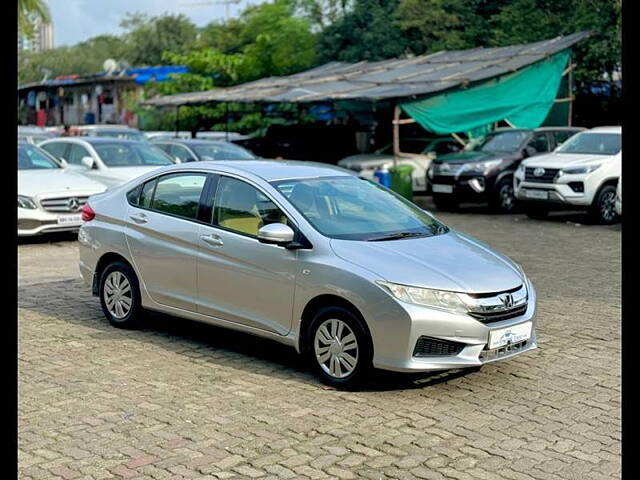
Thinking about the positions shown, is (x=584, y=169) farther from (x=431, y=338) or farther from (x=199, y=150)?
(x=431, y=338)

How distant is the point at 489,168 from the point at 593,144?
2.17 metres

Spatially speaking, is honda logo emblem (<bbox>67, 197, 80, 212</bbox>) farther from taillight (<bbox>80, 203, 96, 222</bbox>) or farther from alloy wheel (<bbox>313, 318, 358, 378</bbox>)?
alloy wheel (<bbox>313, 318, 358, 378</bbox>)

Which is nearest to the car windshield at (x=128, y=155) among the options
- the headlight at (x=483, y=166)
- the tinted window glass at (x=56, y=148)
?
the tinted window glass at (x=56, y=148)

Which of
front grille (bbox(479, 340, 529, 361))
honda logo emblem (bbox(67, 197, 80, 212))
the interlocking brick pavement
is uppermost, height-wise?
honda logo emblem (bbox(67, 197, 80, 212))

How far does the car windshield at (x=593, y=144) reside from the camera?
17.1 metres

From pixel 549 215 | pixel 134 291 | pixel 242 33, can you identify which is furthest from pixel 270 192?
pixel 242 33

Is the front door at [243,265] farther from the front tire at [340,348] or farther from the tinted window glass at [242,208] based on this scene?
the front tire at [340,348]

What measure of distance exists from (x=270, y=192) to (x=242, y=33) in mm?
37966

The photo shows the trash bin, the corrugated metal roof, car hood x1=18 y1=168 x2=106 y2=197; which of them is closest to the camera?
car hood x1=18 y1=168 x2=106 y2=197

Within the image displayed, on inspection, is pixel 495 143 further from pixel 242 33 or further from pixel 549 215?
pixel 242 33

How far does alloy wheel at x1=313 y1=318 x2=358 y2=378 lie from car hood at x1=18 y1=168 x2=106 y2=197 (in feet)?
28.8

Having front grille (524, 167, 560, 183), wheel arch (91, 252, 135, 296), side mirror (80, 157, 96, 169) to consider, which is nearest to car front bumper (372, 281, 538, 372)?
wheel arch (91, 252, 135, 296)

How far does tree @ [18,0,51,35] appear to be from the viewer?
34.6m

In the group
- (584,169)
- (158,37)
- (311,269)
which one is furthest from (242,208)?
(158,37)
